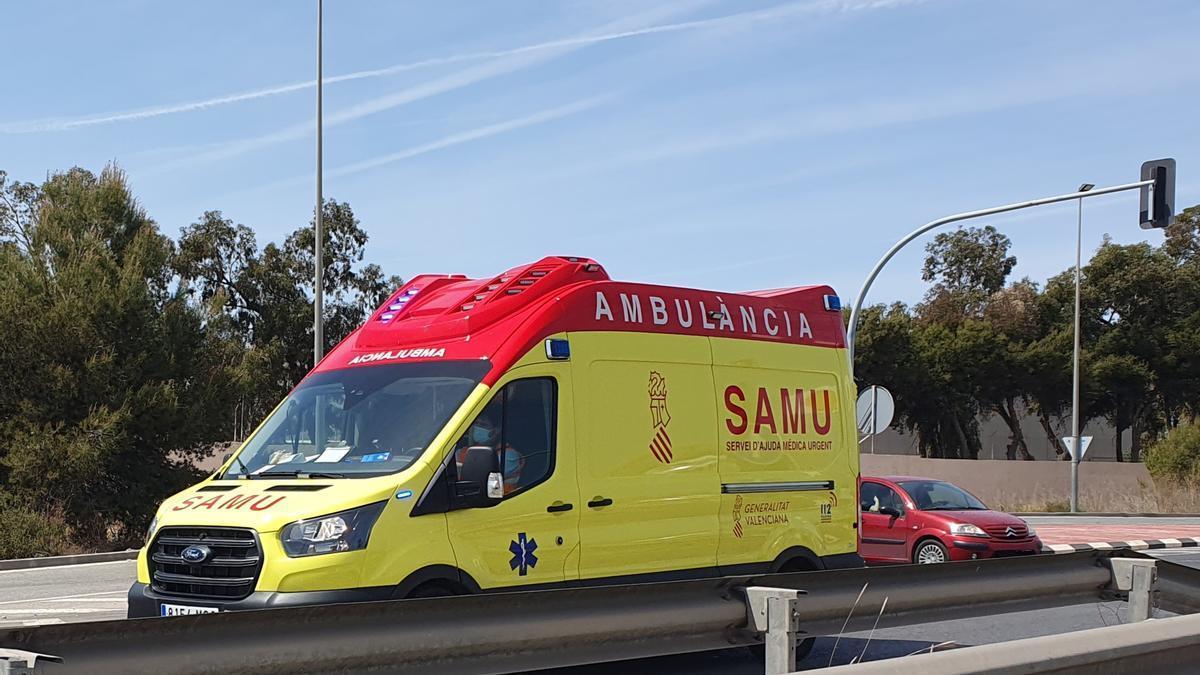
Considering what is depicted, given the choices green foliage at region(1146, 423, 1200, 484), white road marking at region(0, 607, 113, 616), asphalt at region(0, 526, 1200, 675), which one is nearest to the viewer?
asphalt at region(0, 526, 1200, 675)

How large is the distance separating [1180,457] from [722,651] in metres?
37.6

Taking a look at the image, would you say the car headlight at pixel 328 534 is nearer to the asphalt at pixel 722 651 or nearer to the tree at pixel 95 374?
the asphalt at pixel 722 651

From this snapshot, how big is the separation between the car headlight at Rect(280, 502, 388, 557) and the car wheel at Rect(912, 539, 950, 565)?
10898mm

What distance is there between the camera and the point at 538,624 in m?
4.96

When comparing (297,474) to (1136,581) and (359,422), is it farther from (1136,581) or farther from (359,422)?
(1136,581)

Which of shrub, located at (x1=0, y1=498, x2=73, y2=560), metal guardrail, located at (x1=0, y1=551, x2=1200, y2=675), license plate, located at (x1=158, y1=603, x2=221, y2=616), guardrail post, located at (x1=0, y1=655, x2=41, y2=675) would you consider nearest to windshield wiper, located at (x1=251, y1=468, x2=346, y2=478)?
license plate, located at (x1=158, y1=603, x2=221, y2=616)

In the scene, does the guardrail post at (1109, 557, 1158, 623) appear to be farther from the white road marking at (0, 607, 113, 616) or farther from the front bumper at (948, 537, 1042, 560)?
the white road marking at (0, 607, 113, 616)

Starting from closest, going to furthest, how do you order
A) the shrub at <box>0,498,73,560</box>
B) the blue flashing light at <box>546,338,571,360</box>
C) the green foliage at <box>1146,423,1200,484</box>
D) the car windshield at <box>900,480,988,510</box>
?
the blue flashing light at <box>546,338,571,360</box>
the car windshield at <box>900,480,988,510</box>
the shrub at <box>0,498,73,560</box>
the green foliage at <box>1146,423,1200,484</box>

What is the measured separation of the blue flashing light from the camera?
26.5 feet

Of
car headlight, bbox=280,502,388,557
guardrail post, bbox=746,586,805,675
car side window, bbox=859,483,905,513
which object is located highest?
car headlight, bbox=280,502,388,557

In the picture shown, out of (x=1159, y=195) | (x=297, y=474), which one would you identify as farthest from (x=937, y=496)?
(x=297, y=474)

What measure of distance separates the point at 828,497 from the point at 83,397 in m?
17.7

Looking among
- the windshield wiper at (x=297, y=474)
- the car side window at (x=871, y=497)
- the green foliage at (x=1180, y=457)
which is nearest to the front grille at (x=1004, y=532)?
the car side window at (x=871, y=497)

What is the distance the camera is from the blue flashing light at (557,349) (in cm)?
809
